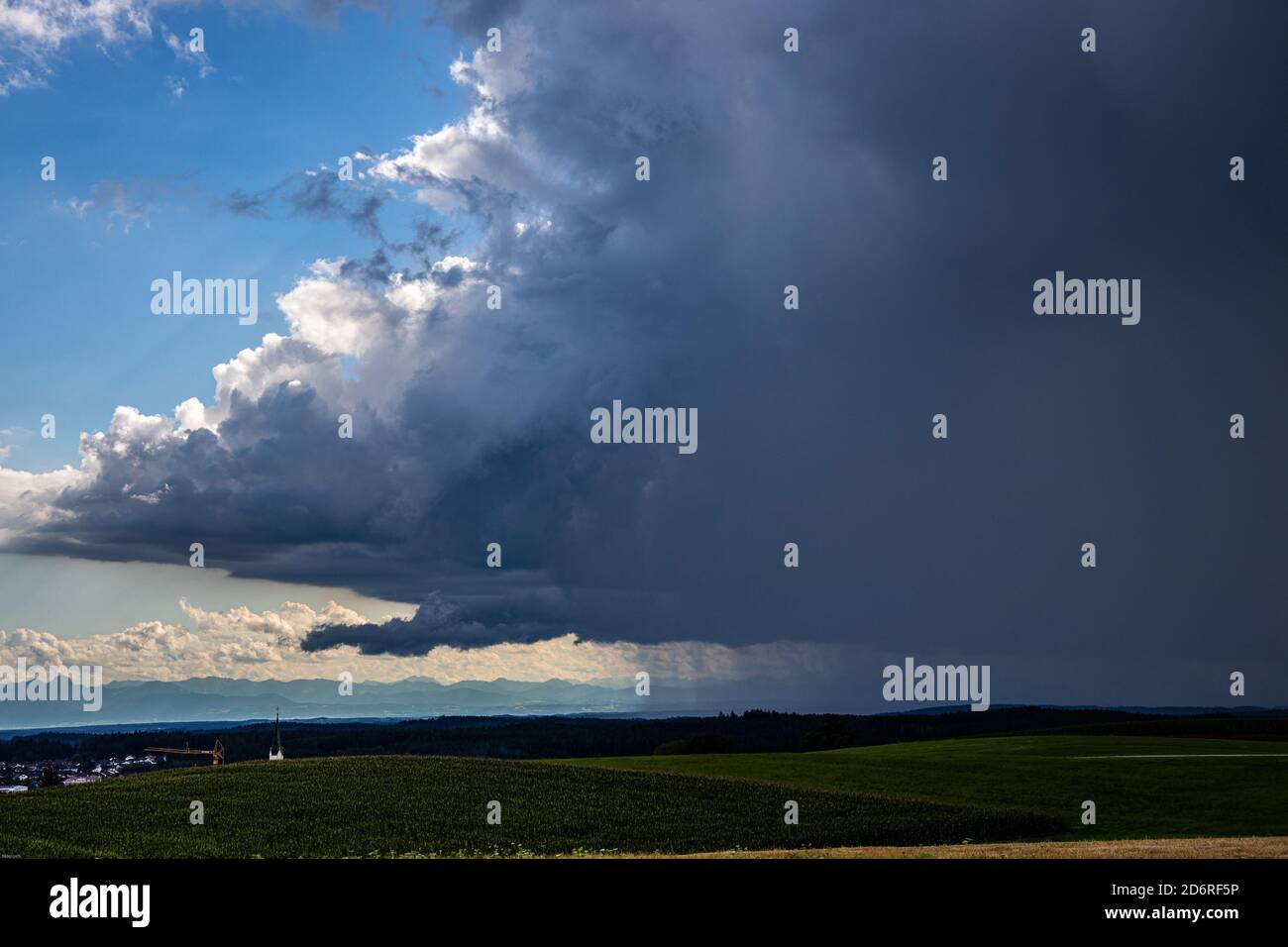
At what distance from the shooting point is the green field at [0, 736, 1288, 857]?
154ft

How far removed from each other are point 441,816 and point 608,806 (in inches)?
392

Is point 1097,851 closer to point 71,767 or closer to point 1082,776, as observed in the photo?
point 1082,776

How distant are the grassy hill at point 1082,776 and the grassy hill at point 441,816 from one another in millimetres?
5376

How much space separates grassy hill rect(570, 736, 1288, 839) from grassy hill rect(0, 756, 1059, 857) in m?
5.38

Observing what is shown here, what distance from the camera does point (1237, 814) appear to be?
5388cm

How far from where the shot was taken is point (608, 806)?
187 ft
